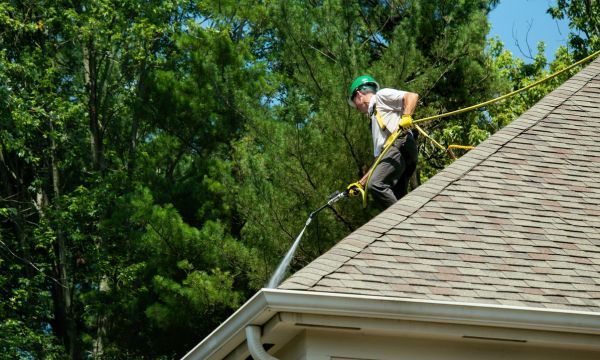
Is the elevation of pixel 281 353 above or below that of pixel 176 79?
below

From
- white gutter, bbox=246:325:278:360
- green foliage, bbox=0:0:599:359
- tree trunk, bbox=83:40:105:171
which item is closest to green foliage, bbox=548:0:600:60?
green foliage, bbox=0:0:599:359

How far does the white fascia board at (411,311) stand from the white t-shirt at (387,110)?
2788 millimetres

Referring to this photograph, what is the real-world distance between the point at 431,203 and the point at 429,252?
0.62m

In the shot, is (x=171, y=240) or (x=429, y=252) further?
(x=171, y=240)

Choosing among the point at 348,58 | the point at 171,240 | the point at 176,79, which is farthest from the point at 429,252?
the point at 176,79

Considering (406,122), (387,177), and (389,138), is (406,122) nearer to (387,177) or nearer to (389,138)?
(389,138)

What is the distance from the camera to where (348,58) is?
14.8 meters

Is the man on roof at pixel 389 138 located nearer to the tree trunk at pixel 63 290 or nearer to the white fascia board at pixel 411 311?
the white fascia board at pixel 411 311

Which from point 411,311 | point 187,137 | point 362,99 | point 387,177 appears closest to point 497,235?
point 411,311

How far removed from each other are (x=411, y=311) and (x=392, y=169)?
8.57ft

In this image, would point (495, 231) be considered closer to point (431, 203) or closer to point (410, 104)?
point (431, 203)

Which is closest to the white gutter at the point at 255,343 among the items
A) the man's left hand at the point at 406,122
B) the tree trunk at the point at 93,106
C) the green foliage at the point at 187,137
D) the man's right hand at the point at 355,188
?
the man's right hand at the point at 355,188

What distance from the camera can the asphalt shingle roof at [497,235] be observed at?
689cm

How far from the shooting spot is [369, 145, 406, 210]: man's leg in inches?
347
